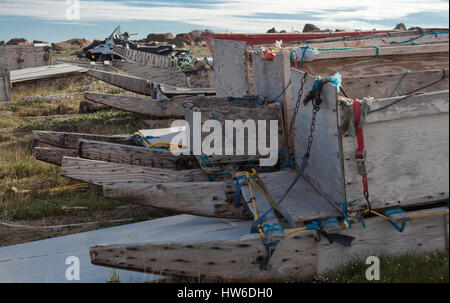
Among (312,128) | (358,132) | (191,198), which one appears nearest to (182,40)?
(191,198)

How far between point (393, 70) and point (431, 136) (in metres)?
1.74

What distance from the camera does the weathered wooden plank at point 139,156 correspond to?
5.49 meters

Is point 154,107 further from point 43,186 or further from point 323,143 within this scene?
point 323,143

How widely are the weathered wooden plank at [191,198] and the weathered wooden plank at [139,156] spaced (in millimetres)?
1161

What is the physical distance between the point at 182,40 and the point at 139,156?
212 feet

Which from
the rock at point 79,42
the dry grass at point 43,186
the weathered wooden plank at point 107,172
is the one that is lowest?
the dry grass at point 43,186

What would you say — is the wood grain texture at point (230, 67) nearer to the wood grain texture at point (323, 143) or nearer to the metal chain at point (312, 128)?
the wood grain texture at point (323, 143)

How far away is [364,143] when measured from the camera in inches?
127

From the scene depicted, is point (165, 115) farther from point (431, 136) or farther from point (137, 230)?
point (431, 136)

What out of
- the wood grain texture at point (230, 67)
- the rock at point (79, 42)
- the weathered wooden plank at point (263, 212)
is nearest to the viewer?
the weathered wooden plank at point (263, 212)

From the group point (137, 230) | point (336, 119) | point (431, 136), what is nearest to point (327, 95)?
point (336, 119)

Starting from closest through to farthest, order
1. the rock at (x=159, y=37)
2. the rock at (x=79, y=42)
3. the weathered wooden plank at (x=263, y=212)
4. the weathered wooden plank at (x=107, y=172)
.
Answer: the weathered wooden plank at (x=263, y=212) → the weathered wooden plank at (x=107, y=172) → the rock at (x=159, y=37) → the rock at (x=79, y=42)

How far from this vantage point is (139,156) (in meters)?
5.53

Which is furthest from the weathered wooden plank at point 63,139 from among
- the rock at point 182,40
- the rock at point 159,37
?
the rock at point 159,37
